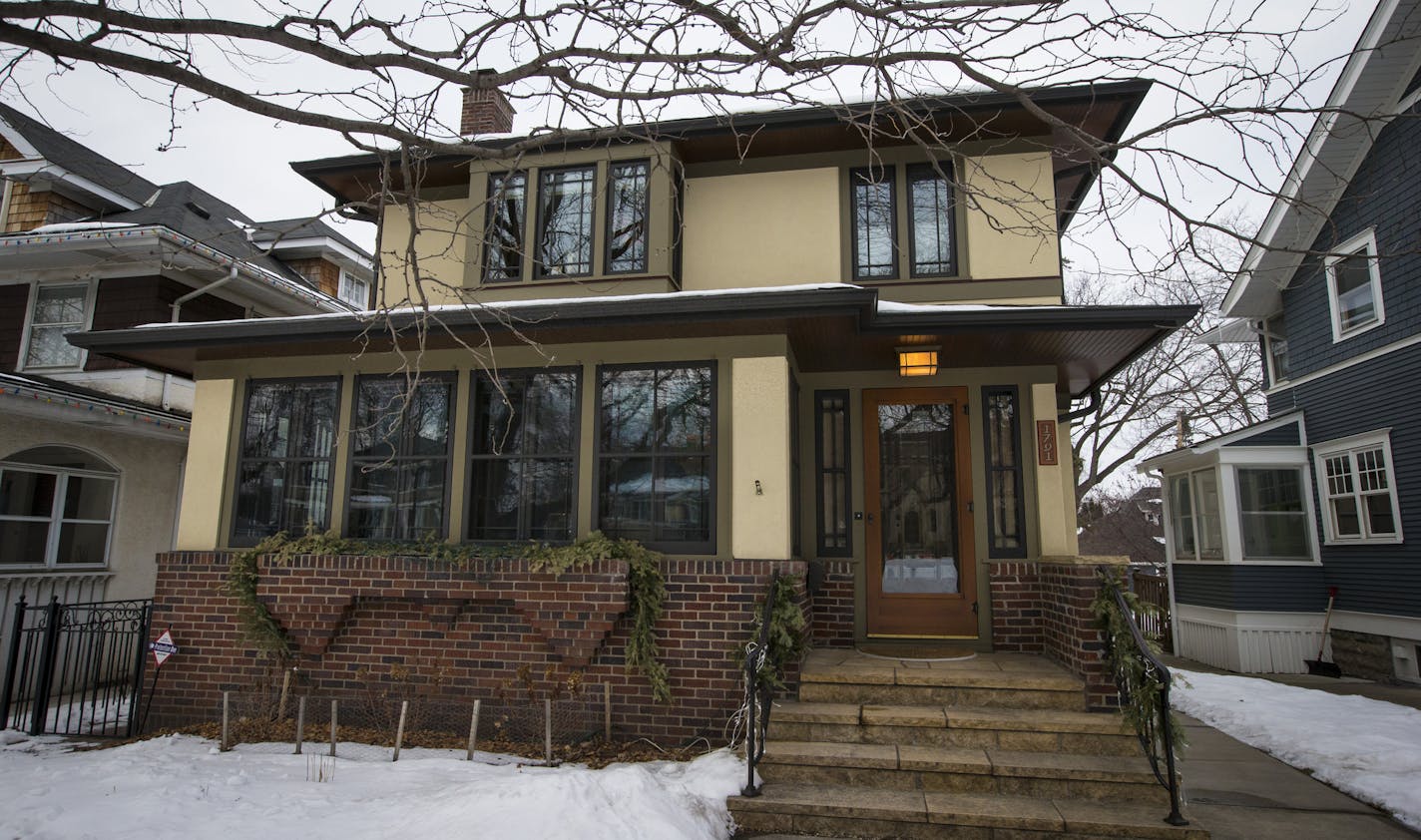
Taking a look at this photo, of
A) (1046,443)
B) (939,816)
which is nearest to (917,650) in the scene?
(1046,443)

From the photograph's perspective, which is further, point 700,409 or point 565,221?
point 565,221

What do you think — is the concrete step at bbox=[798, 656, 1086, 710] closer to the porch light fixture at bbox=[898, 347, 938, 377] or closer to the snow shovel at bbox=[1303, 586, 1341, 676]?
the porch light fixture at bbox=[898, 347, 938, 377]

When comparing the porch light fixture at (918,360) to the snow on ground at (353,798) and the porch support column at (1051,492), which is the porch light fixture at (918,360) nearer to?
the porch support column at (1051,492)

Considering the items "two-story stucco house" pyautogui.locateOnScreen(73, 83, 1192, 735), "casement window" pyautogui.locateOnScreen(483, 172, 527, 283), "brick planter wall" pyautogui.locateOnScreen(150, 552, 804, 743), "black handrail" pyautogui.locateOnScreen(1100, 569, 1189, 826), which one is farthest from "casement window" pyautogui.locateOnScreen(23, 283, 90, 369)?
"black handrail" pyautogui.locateOnScreen(1100, 569, 1189, 826)

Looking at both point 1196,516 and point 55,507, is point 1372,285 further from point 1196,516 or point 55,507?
point 55,507

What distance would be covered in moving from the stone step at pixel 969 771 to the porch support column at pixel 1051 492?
2.19 metres

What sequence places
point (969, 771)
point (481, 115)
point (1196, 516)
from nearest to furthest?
point (969, 771) < point (481, 115) < point (1196, 516)

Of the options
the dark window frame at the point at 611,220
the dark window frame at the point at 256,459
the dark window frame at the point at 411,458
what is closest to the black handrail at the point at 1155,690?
the dark window frame at the point at 611,220

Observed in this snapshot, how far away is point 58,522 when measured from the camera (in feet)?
29.6

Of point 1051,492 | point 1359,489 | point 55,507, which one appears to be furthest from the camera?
point 1359,489

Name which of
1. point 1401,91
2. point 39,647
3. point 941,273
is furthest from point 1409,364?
point 39,647

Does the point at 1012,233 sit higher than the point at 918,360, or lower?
higher

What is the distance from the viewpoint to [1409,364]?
9.96 metres

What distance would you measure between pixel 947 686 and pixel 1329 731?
12.6 ft
